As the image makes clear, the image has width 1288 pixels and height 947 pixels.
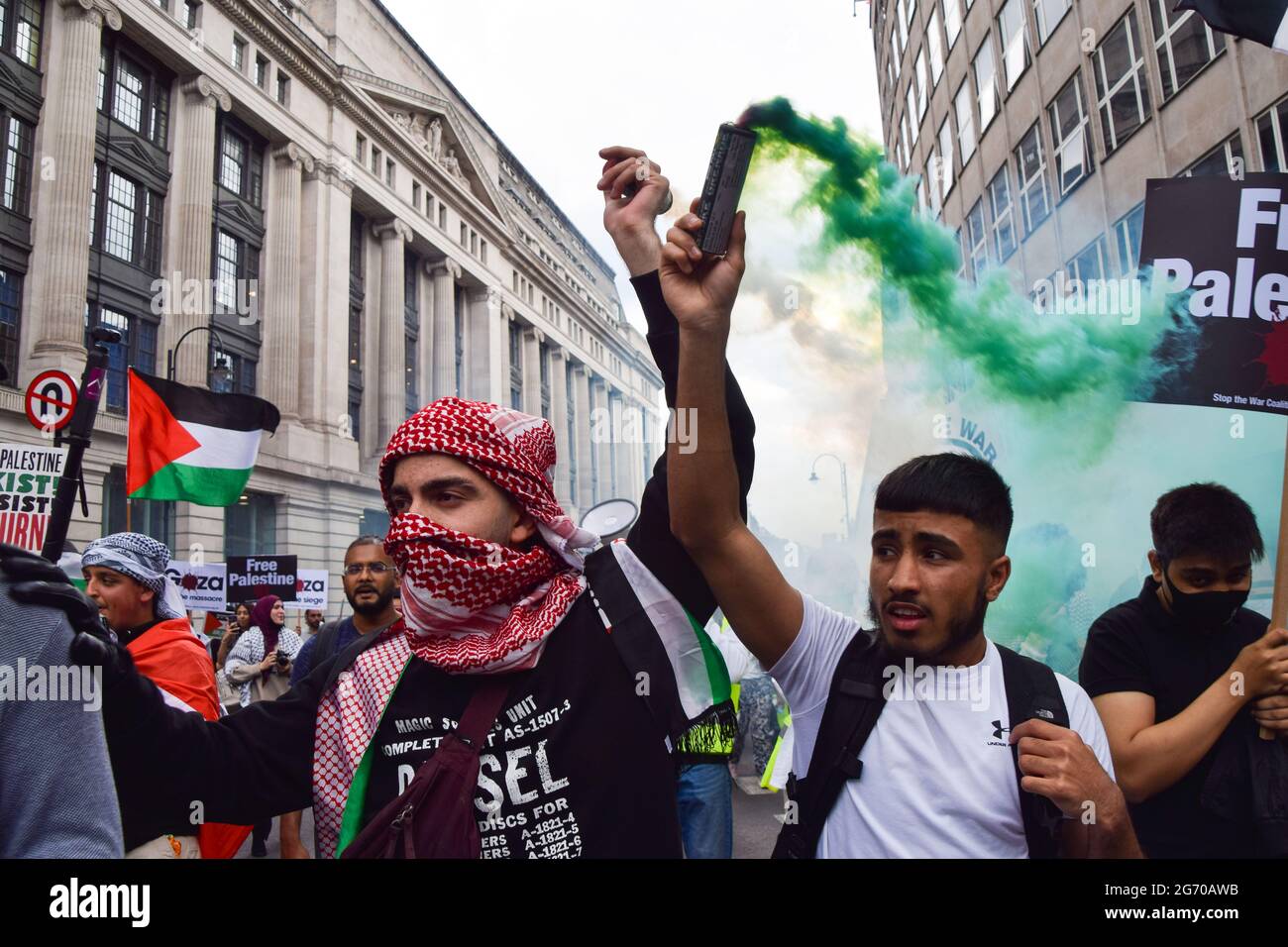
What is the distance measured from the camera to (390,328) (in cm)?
3203

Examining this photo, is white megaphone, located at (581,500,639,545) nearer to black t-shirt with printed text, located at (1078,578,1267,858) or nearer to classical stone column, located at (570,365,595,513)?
Answer: black t-shirt with printed text, located at (1078,578,1267,858)

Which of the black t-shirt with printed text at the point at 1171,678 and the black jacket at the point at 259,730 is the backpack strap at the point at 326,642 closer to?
the black jacket at the point at 259,730

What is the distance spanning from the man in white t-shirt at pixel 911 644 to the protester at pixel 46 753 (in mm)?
1043

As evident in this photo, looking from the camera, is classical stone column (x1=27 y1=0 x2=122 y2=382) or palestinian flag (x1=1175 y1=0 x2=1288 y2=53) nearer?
palestinian flag (x1=1175 y1=0 x2=1288 y2=53)

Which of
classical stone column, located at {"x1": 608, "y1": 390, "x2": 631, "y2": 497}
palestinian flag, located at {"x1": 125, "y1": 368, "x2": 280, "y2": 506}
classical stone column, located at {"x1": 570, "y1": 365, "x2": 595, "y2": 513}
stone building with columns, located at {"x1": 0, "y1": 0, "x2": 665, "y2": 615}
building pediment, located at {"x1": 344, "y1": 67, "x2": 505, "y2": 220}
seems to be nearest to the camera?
palestinian flag, located at {"x1": 125, "y1": 368, "x2": 280, "y2": 506}

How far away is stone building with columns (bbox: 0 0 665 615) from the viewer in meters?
18.6

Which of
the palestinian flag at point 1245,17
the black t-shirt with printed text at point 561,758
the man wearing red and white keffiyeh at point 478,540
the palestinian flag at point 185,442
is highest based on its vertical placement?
the palestinian flag at point 1245,17

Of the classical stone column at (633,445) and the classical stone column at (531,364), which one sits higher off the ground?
the classical stone column at (531,364)

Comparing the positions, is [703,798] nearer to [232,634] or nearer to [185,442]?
[185,442]

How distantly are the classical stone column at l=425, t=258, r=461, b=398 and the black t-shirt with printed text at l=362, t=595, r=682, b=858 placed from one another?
34.6 meters

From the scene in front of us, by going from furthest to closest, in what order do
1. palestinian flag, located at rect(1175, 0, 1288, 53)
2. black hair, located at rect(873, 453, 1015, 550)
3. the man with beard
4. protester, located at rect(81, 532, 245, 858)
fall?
the man with beard < palestinian flag, located at rect(1175, 0, 1288, 53) < protester, located at rect(81, 532, 245, 858) < black hair, located at rect(873, 453, 1015, 550)

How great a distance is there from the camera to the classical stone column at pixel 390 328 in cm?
3150

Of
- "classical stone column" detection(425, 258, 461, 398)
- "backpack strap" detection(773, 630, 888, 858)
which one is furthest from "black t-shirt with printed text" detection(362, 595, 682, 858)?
"classical stone column" detection(425, 258, 461, 398)

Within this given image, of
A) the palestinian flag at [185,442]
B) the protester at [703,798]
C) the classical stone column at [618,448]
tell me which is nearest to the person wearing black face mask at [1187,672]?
the protester at [703,798]
